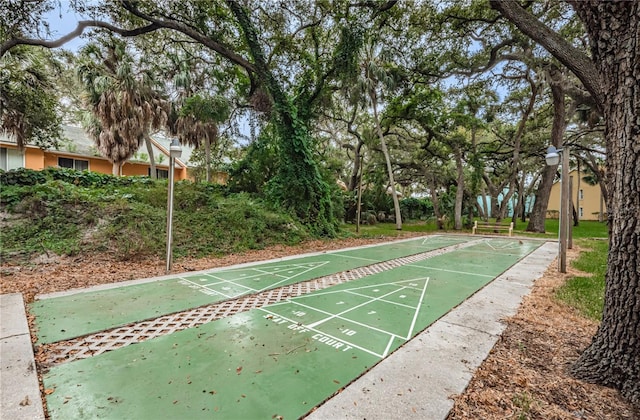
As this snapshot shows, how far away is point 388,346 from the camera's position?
2436mm

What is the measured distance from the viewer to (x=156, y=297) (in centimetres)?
371

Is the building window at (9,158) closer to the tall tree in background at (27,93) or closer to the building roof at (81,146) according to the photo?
the building roof at (81,146)

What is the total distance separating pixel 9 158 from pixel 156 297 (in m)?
15.5

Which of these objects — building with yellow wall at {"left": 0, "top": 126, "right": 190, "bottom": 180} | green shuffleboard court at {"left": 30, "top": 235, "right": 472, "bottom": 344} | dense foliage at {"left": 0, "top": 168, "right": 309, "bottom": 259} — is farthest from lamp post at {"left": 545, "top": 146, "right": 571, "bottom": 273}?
building with yellow wall at {"left": 0, "top": 126, "right": 190, "bottom": 180}

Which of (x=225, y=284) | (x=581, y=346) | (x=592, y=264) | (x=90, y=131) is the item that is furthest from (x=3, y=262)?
(x=592, y=264)

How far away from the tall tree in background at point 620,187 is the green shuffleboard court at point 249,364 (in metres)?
1.35

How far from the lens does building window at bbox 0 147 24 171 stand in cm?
1262

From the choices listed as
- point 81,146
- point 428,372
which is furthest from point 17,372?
point 81,146

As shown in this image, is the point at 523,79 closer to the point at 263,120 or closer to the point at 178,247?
the point at 263,120

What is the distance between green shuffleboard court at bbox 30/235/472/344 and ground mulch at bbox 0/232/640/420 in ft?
2.16

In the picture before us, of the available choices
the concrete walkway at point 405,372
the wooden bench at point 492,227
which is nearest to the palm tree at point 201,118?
the concrete walkway at point 405,372

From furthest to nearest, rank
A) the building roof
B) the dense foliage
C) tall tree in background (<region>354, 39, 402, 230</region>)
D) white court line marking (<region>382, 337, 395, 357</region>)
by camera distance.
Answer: the building roof → tall tree in background (<region>354, 39, 402, 230</region>) → the dense foliage → white court line marking (<region>382, 337, 395, 357</region>)

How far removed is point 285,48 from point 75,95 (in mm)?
11419

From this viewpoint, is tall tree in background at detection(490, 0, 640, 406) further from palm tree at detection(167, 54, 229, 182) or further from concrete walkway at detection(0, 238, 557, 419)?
palm tree at detection(167, 54, 229, 182)
